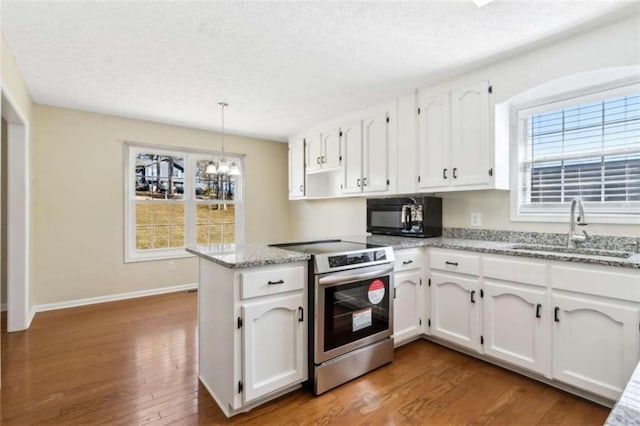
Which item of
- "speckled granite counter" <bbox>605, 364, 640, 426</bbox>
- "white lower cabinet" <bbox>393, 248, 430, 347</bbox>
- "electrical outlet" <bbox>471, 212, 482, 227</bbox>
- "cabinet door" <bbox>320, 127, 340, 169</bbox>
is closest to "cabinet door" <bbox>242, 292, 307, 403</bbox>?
"white lower cabinet" <bbox>393, 248, 430, 347</bbox>

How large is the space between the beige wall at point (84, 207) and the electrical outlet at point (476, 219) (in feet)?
12.4

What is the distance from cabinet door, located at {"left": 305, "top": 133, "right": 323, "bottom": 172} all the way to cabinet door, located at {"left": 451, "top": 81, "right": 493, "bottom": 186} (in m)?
1.89

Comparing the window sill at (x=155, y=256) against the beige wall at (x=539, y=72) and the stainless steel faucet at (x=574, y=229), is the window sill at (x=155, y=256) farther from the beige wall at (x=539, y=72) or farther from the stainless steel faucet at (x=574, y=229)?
the stainless steel faucet at (x=574, y=229)

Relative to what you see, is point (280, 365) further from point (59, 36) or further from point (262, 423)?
point (59, 36)

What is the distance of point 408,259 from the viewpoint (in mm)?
2660

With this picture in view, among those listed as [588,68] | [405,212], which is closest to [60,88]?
[405,212]

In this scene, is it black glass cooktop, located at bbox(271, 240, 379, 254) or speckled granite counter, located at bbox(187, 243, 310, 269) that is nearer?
speckled granite counter, located at bbox(187, 243, 310, 269)

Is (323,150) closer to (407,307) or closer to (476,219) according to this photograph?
(476,219)

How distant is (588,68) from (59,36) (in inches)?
143

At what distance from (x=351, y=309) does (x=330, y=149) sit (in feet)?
7.96

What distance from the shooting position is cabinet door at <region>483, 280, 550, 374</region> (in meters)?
2.10

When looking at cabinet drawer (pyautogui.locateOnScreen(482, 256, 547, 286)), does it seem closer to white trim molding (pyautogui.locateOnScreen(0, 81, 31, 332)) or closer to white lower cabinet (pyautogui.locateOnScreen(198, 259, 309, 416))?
white lower cabinet (pyautogui.locateOnScreen(198, 259, 309, 416))

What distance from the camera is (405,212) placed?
3.05 meters

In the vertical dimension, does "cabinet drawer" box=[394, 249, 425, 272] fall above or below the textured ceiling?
below
